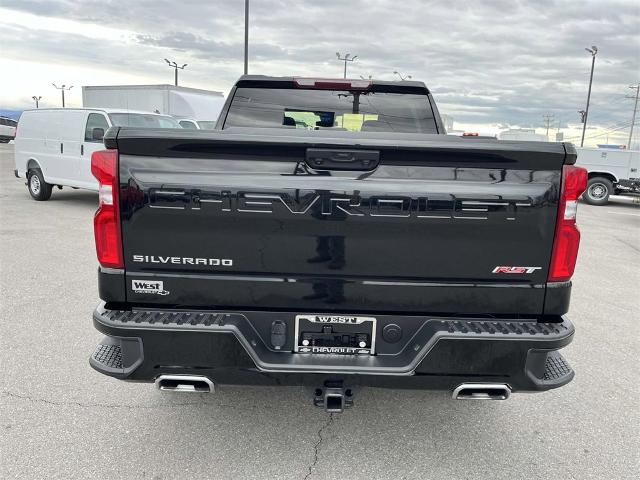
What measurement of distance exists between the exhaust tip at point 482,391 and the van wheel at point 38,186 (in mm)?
12685

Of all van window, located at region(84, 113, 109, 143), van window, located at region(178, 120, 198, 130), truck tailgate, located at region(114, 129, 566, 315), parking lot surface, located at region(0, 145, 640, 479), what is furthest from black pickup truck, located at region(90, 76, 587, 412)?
van window, located at region(178, 120, 198, 130)

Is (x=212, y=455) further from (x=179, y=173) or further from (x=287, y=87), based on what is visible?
(x=287, y=87)

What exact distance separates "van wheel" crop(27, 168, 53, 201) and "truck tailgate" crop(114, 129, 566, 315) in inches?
467

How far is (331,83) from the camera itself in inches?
158

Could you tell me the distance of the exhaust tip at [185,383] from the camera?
2564 mm

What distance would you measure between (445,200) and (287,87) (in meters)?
2.07

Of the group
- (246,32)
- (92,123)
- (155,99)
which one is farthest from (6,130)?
(92,123)

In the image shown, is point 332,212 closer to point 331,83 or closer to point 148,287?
point 148,287

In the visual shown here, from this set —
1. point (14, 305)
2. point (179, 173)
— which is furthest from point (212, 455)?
point (14, 305)

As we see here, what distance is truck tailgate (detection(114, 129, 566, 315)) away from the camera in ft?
8.01

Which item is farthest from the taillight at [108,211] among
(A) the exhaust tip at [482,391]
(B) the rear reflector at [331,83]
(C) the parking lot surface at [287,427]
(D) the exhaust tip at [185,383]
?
(B) the rear reflector at [331,83]

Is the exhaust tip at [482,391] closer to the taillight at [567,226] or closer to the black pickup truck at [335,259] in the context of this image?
the black pickup truck at [335,259]

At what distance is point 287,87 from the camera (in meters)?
4.05

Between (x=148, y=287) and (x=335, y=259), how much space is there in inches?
36.5
